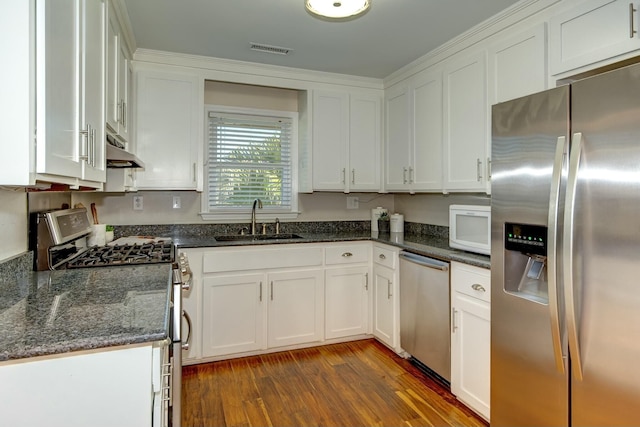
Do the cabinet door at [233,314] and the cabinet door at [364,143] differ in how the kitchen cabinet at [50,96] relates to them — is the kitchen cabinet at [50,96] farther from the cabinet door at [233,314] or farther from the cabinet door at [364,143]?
the cabinet door at [364,143]

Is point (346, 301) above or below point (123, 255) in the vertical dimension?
below

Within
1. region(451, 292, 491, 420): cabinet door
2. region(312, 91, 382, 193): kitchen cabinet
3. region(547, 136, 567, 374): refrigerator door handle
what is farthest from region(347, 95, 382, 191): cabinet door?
region(547, 136, 567, 374): refrigerator door handle

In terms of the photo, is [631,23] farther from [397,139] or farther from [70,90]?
[70,90]

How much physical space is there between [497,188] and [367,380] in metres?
1.54

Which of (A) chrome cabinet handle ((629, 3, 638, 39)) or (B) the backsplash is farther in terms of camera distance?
(B) the backsplash

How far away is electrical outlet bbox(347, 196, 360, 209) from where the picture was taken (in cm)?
379

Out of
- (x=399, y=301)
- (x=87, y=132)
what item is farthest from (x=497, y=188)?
(x=87, y=132)

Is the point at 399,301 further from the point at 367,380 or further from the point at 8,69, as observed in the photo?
the point at 8,69

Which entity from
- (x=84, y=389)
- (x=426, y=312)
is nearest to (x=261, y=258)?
(x=426, y=312)

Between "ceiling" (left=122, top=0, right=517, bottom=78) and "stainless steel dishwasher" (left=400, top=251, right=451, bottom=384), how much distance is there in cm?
150

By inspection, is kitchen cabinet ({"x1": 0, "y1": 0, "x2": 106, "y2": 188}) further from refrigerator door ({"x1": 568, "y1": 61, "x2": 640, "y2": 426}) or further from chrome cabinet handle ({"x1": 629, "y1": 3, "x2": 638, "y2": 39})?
chrome cabinet handle ({"x1": 629, "y1": 3, "x2": 638, "y2": 39})

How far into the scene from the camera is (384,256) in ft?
9.96

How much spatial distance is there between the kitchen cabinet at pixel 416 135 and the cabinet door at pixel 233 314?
1468 millimetres

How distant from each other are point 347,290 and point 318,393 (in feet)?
3.10
